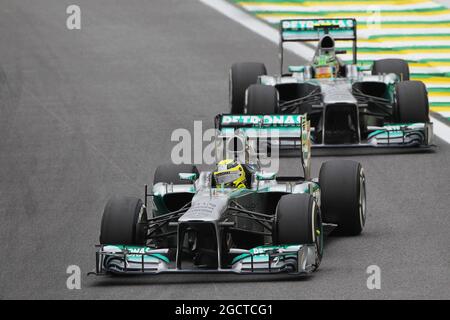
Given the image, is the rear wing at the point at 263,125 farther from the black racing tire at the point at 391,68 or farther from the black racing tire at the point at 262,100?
the black racing tire at the point at 391,68

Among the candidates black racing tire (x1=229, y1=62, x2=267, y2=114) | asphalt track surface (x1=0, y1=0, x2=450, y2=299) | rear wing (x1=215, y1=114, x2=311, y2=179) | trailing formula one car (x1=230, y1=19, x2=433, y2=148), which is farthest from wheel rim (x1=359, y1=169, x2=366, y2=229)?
black racing tire (x1=229, y1=62, x2=267, y2=114)

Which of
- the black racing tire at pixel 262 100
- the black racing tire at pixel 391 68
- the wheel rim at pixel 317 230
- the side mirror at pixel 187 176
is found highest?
the black racing tire at pixel 391 68

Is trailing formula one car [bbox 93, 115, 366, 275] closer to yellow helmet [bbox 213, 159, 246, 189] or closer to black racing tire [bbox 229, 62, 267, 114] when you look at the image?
yellow helmet [bbox 213, 159, 246, 189]

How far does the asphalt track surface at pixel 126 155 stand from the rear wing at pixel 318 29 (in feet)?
7.34

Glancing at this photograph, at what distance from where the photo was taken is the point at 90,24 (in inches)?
1468

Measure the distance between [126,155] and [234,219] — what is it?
7.61m

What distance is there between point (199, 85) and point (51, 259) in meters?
13.3

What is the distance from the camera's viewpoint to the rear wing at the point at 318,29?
2509cm

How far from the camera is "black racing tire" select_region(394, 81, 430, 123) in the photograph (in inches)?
898

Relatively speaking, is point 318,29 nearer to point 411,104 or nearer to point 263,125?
point 411,104

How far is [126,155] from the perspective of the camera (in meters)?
23.1

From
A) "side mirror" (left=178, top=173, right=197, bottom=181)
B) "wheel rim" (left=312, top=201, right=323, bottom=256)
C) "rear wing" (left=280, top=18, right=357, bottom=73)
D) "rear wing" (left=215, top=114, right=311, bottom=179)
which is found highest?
"rear wing" (left=280, top=18, right=357, bottom=73)

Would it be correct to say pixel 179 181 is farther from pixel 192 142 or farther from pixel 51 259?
pixel 192 142

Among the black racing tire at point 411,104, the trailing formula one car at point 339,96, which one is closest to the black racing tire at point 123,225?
the trailing formula one car at point 339,96
